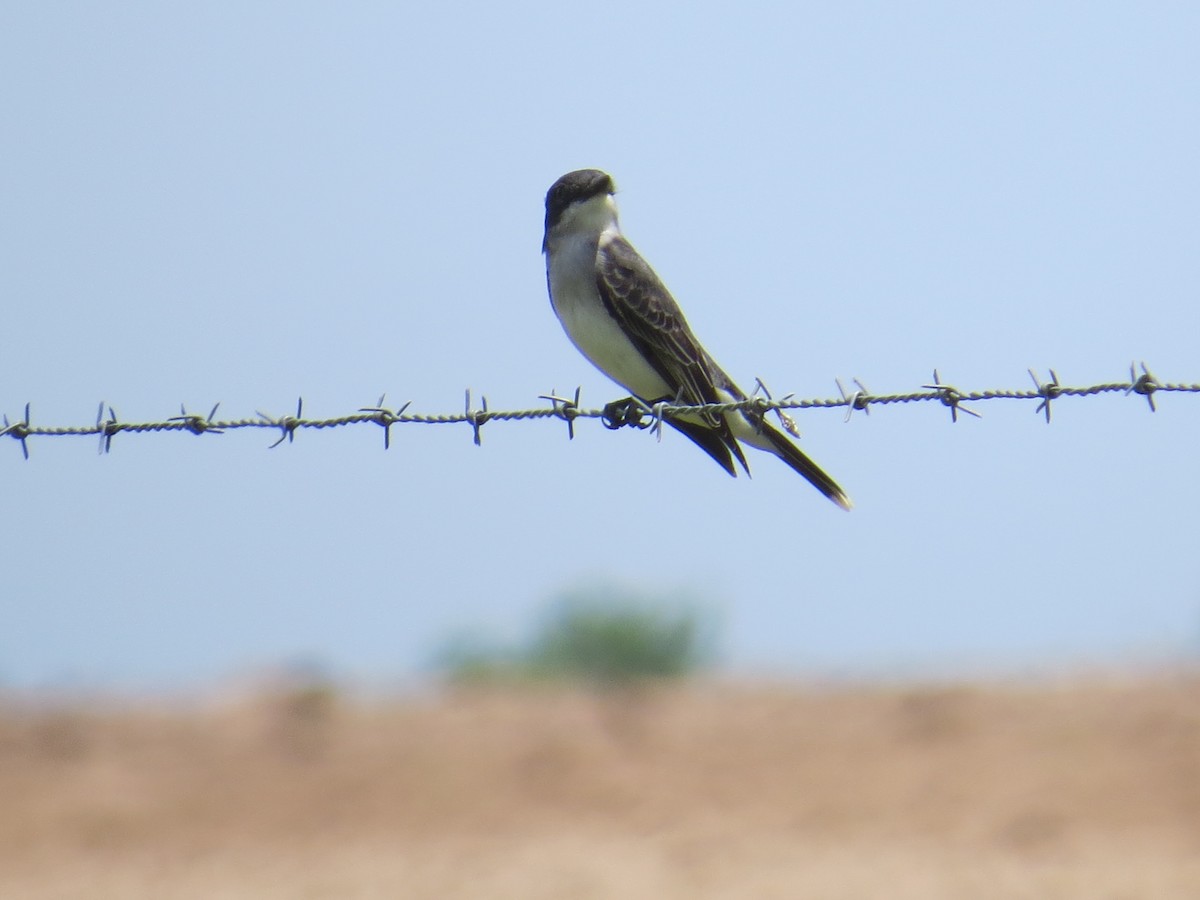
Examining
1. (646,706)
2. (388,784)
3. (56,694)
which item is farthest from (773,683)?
(56,694)

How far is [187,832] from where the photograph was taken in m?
14.6

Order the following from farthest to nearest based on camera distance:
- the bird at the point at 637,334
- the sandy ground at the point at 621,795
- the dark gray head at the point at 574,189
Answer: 1. the sandy ground at the point at 621,795
2. the dark gray head at the point at 574,189
3. the bird at the point at 637,334

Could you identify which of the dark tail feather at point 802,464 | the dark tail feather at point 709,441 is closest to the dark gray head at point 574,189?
the dark tail feather at point 709,441

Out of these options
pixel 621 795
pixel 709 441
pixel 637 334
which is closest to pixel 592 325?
pixel 637 334

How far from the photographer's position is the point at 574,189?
7523 millimetres

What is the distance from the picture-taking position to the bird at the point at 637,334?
689 centimetres

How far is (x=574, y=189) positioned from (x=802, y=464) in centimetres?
167

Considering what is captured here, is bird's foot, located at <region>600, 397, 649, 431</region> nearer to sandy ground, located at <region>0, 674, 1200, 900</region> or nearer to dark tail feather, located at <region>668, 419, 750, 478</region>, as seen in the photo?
dark tail feather, located at <region>668, 419, 750, 478</region>

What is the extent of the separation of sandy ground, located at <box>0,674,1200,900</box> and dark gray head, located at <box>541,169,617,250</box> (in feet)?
20.8

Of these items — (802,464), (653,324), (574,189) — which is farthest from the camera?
(574,189)

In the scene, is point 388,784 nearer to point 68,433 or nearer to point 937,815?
point 937,815

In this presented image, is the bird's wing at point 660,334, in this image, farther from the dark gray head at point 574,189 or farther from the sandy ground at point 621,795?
the sandy ground at point 621,795

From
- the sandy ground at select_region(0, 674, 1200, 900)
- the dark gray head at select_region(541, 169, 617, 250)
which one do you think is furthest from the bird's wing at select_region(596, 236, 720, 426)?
the sandy ground at select_region(0, 674, 1200, 900)

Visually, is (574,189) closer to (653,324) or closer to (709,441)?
(653,324)
